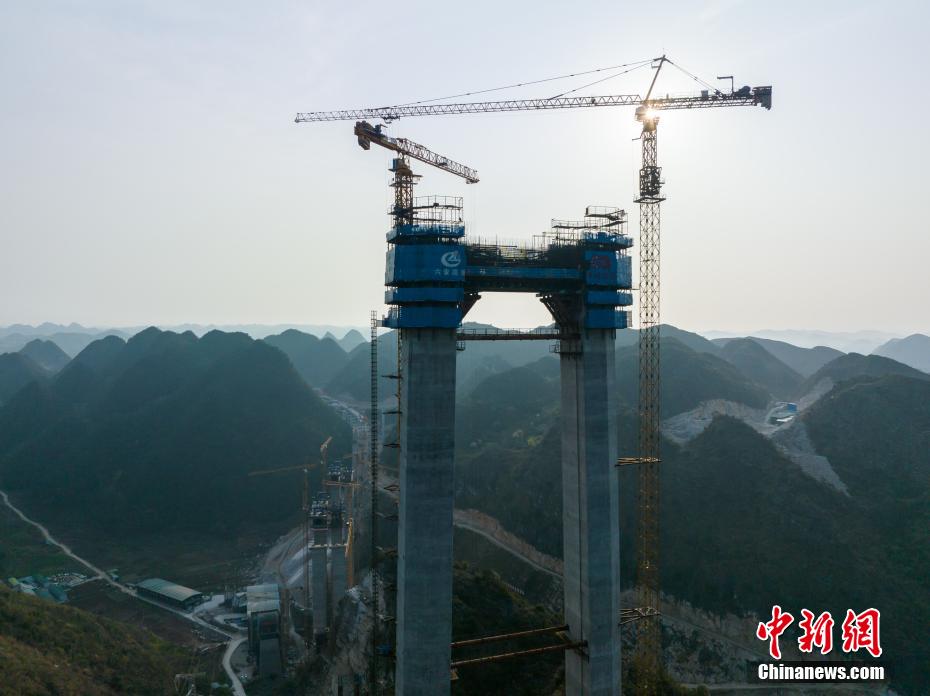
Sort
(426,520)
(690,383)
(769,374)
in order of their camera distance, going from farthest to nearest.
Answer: (769,374) < (690,383) < (426,520)

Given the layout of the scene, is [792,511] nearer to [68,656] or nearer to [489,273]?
[489,273]

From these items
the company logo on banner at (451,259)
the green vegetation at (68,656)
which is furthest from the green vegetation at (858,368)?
the green vegetation at (68,656)

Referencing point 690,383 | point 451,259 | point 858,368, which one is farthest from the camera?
point 858,368

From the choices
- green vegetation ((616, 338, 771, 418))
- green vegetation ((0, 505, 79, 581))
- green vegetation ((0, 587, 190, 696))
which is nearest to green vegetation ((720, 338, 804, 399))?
green vegetation ((616, 338, 771, 418))

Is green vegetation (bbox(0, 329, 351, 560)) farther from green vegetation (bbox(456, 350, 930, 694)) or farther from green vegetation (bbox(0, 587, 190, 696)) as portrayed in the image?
green vegetation (bbox(0, 587, 190, 696))

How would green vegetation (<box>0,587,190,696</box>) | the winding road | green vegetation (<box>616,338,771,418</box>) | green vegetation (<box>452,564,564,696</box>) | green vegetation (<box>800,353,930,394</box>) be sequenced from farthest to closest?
green vegetation (<box>800,353,930,394</box>), green vegetation (<box>616,338,771,418</box>), the winding road, green vegetation (<box>452,564,564,696</box>), green vegetation (<box>0,587,190,696</box>)

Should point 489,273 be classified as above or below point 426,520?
above

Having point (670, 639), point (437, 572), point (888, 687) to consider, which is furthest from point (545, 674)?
point (888, 687)

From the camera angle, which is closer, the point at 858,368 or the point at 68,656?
the point at 68,656

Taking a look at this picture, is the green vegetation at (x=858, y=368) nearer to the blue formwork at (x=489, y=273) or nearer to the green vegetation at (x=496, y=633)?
the green vegetation at (x=496, y=633)

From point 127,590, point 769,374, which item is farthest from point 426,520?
point 769,374
